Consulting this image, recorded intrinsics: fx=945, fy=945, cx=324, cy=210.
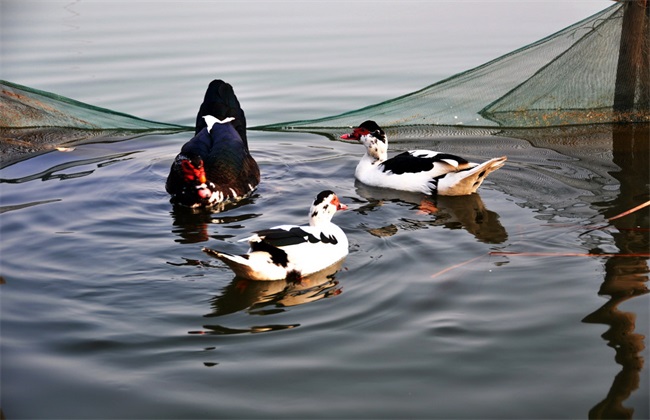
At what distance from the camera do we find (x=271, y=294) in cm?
729

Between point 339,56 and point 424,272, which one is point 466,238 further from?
point 339,56

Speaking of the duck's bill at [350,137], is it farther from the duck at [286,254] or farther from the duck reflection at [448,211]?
the duck at [286,254]

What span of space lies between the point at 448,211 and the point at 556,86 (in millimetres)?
2684

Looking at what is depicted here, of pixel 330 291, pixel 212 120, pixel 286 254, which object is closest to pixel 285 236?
pixel 286 254

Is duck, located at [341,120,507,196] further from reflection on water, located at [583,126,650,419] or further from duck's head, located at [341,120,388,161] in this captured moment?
reflection on water, located at [583,126,650,419]

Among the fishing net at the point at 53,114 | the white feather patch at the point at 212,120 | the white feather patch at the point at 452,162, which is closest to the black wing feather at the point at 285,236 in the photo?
the white feather patch at the point at 452,162

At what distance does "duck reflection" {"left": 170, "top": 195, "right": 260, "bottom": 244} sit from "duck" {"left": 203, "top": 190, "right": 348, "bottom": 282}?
1.36 m

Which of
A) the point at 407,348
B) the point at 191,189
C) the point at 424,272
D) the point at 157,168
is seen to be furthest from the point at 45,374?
the point at 157,168

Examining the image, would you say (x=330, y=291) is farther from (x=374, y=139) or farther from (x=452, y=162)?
(x=374, y=139)

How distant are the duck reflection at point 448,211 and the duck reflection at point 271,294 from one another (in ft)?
4.33

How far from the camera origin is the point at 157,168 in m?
11.3

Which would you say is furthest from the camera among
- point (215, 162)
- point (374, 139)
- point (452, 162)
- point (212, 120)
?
point (212, 120)

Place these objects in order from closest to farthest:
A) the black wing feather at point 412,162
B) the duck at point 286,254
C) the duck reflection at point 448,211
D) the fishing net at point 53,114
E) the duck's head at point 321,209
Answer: the duck at point 286,254, the duck's head at point 321,209, the duck reflection at point 448,211, the black wing feather at point 412,162, the fishing net at point 53,114

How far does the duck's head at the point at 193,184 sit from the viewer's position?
385 inches
